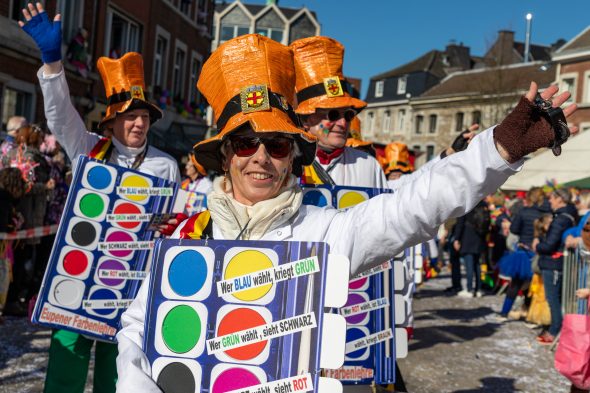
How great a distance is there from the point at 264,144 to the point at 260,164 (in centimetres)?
7

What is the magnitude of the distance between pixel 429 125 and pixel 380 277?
4863 cm

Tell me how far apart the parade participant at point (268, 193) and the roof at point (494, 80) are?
23.0 metres

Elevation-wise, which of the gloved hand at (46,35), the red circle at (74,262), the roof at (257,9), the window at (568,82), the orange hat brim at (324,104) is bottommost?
the red circle at (74,262)

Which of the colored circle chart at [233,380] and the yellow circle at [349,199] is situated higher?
the yellow circle at [349,199]

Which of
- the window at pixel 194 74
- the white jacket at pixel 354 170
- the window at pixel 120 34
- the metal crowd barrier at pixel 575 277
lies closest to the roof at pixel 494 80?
the window at pixel 194 74

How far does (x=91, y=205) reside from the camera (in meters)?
3.88

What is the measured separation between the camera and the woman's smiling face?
2.32 meters

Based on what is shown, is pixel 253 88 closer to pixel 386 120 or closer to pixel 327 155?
pixel 327 155

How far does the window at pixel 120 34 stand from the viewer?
61.7ft

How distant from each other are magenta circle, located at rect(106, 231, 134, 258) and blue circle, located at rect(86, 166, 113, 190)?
0.27m

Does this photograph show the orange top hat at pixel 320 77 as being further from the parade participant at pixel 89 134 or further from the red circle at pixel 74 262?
the red circle at pixel 74 262

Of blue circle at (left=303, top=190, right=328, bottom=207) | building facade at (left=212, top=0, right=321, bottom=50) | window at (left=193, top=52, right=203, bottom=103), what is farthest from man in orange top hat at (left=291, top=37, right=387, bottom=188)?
building facade at (left=212, top=0, right=321, bottom=50)

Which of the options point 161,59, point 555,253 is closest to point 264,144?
point 555,253

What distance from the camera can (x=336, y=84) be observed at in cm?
402
